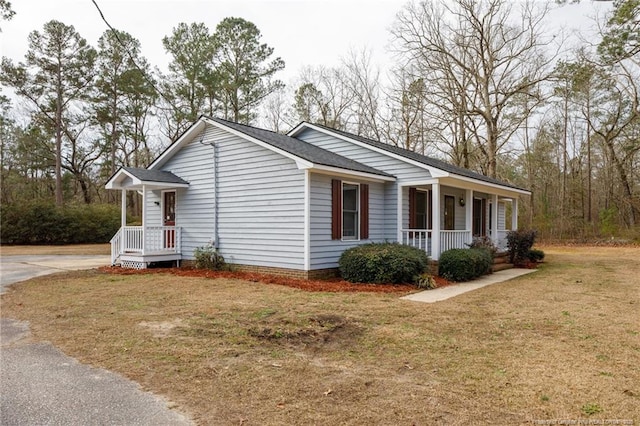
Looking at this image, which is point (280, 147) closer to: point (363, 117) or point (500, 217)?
point (500, 217)

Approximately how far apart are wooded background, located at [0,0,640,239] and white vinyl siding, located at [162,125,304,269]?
1536 cm

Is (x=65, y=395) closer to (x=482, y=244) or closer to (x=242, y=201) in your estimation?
(x=242, y=201)

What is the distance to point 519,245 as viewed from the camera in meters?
14.8

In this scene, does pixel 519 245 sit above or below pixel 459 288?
above

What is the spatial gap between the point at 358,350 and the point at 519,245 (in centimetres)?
1204

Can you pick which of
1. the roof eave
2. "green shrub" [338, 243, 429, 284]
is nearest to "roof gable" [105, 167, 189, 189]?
the roof eave

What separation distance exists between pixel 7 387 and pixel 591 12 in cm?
2674

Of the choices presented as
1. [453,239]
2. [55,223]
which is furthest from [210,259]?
[55,223]

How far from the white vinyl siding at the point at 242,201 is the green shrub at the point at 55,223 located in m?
15.6

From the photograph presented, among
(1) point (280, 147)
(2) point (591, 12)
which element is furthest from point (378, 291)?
(2) point (591, 12)

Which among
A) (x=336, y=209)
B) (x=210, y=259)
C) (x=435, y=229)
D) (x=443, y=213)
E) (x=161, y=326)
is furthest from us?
(x=443, y=213)

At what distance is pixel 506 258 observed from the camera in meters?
14.7

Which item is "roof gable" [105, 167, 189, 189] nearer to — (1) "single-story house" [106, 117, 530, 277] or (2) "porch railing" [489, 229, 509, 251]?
(1) "single-story house" [106, 117, 530, 277]

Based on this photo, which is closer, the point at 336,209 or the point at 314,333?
the point at 314,333
